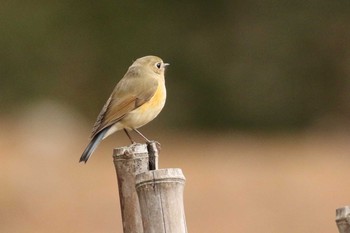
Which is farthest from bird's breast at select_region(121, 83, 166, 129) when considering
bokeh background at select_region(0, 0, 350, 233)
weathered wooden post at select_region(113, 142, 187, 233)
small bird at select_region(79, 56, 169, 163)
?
bokeh background at select_region(0, 0, 350, 233)

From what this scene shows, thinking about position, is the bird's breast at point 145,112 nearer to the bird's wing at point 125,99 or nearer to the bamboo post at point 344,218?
the bird's wing at point 125,99

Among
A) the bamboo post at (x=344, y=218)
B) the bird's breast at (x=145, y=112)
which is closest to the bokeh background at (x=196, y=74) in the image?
the bird's breast at (x=145, y=112)

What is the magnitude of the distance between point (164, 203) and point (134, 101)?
2.44 m

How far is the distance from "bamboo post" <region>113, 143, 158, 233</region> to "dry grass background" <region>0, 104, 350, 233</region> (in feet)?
21.4

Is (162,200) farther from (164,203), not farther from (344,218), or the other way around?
(344,218)

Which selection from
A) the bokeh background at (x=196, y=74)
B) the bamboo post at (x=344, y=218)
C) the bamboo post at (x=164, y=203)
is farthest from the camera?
the bokeh background at (x=196, y=74)

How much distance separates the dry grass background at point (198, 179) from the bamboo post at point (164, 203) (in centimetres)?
724

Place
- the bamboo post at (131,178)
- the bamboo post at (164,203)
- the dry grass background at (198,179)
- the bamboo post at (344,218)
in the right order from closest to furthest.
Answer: the bamboo post at (344,218)
the bamboo post at (164,203)
the bamboo post at (131,178)
the dry grass background at (198,179)

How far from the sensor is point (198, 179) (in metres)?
14.9

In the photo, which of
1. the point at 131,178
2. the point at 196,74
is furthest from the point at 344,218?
the point at 196,74

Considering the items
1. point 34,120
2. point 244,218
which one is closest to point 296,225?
point 244,218

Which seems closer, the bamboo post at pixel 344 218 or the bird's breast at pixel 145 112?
the bamboo post at pixel 344 218

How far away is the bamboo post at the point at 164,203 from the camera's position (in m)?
4.66

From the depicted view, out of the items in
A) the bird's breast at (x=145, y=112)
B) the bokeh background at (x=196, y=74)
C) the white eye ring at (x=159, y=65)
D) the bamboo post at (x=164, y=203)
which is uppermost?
the bokeh background at (x=196, y=74)
